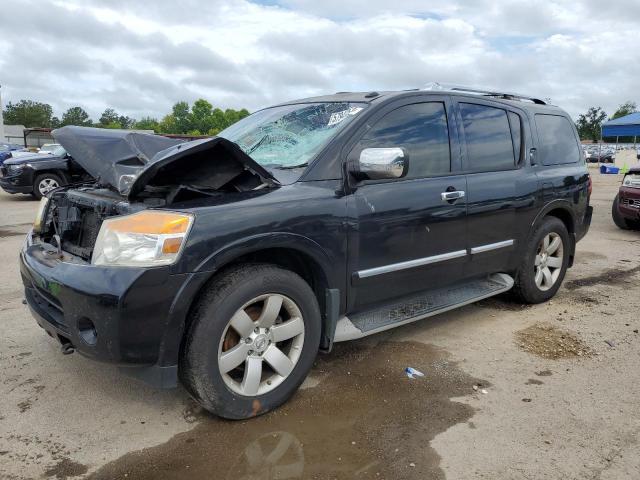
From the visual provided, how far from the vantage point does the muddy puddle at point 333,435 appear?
2.50 meters

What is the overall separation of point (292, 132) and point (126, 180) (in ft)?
3.68

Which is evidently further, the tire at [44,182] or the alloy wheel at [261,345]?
the tire at [44,182]

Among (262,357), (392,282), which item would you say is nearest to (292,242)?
(262,357)

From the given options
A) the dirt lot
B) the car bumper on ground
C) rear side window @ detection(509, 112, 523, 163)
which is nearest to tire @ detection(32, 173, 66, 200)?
the dirt lot

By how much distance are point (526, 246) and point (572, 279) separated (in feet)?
5.71

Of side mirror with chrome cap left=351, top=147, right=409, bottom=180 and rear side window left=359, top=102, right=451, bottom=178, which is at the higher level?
rear side window left=359, top=102, right=451, bottom=178

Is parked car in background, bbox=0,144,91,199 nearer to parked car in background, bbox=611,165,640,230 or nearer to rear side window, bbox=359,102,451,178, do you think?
rear side window, bbox=359,102,451,178

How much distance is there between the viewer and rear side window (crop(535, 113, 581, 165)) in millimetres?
4844

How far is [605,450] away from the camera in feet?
8.73

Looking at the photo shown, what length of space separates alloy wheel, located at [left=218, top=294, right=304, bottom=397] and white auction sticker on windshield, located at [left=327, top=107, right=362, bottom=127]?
1.26 m

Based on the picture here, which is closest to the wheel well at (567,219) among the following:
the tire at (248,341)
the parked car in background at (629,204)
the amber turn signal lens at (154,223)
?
the tire at (248,341)

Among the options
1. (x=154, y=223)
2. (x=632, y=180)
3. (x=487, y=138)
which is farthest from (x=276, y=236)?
(x=632, y=180)

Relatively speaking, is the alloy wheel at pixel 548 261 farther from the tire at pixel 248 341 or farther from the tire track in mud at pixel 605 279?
the tire at pixel 248 341

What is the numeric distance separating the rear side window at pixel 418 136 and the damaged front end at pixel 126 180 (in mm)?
903
